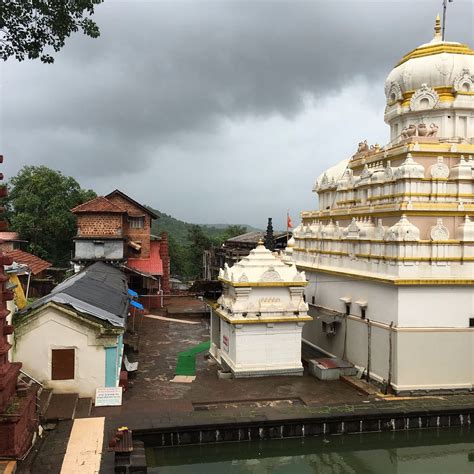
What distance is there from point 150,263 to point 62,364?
20.0 m

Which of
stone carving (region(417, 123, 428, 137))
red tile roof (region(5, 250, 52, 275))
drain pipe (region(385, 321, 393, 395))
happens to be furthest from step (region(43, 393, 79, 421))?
stone carving (region(417, 123, 428, 137))

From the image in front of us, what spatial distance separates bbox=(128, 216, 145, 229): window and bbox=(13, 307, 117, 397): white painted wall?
20.4m

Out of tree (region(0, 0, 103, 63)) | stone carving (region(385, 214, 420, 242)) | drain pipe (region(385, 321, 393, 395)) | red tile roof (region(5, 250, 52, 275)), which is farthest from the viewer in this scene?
red tile roof (region(5, 250, 52, 275))

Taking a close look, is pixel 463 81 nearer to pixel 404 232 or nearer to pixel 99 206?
pixel 404 232

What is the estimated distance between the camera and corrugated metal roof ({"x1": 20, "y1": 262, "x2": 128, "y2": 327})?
15023 mm

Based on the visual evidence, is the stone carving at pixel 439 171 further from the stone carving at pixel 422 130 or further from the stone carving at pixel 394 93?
the stone carving at pixel 394 93

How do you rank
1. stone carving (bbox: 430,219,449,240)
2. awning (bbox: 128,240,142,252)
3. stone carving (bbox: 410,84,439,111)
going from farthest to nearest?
awning (bbox: 128,240,142,252)
stone carving (bbox: 410,84,439,111)
stone carving (bbox: 430,219,449,240)

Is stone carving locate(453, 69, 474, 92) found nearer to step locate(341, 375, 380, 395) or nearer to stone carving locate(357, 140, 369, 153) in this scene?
stone carving locate(357, 140, 369, 153)

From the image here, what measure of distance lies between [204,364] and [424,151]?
10556 millimetres

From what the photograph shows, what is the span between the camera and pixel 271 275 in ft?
59.1

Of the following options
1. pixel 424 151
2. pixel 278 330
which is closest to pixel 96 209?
pixel 278 330

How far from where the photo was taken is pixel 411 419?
14523 mm

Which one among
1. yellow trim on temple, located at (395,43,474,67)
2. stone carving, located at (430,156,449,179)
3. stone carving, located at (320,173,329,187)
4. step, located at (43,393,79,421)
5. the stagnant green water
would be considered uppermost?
yellow trim on temple, located at (395,43,474,67)

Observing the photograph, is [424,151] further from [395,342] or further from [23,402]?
[23,402]
